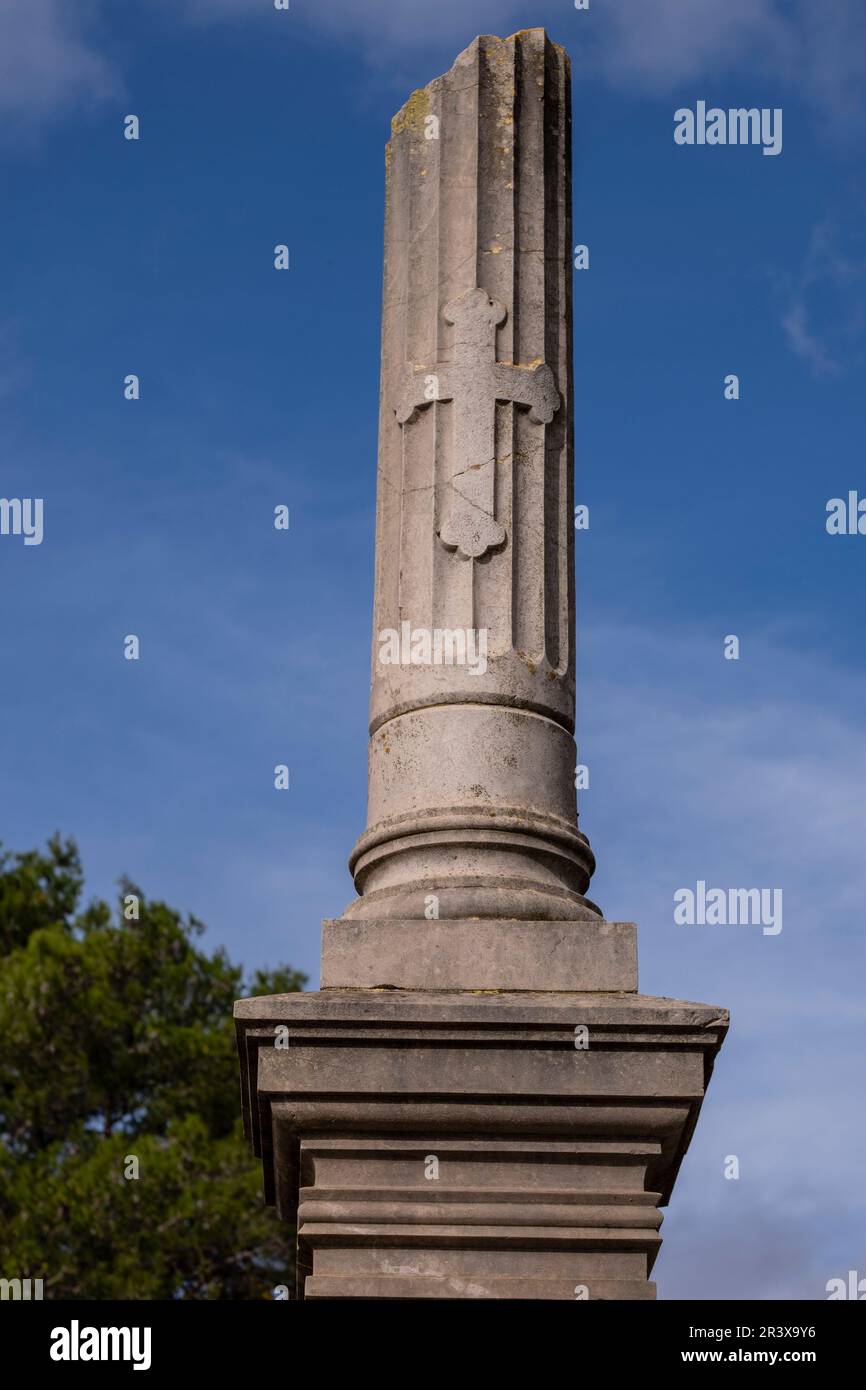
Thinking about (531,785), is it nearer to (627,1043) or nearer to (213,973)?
(627,1043)

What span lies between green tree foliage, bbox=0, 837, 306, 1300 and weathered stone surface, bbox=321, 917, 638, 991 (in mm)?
14231

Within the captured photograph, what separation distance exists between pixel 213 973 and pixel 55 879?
11.2 feet

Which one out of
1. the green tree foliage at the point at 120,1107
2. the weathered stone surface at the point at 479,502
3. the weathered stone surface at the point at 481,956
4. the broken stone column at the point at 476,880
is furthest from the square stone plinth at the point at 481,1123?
the green tree foliage at the point at 120,1107

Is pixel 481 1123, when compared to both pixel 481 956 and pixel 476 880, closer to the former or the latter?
pixel 481 956

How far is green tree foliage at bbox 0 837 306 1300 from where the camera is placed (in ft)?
69.2

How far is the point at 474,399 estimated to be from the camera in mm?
7973

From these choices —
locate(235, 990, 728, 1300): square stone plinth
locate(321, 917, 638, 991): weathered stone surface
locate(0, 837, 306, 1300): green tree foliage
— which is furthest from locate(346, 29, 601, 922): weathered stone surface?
locate(0, 837, 306, 1300): green tree foliage

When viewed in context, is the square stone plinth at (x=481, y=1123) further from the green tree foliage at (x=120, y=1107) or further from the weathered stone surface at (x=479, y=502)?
the green tree foliage at (x=120, y=1107)

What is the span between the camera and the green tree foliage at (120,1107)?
21.1 meters

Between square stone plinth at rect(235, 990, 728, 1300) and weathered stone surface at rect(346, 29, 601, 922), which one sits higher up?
weathered stone surface at rect(346, 29, 601, 922)

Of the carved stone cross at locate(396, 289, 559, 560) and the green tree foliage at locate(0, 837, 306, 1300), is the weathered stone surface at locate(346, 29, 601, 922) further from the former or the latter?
the green tree foliage at locate(0, 837, 306, 1300)

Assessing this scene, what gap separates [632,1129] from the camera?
21.9 feet

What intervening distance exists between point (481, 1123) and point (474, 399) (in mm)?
3075

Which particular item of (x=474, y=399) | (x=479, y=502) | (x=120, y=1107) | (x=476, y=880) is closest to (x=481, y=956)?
(x=476, y=880)
